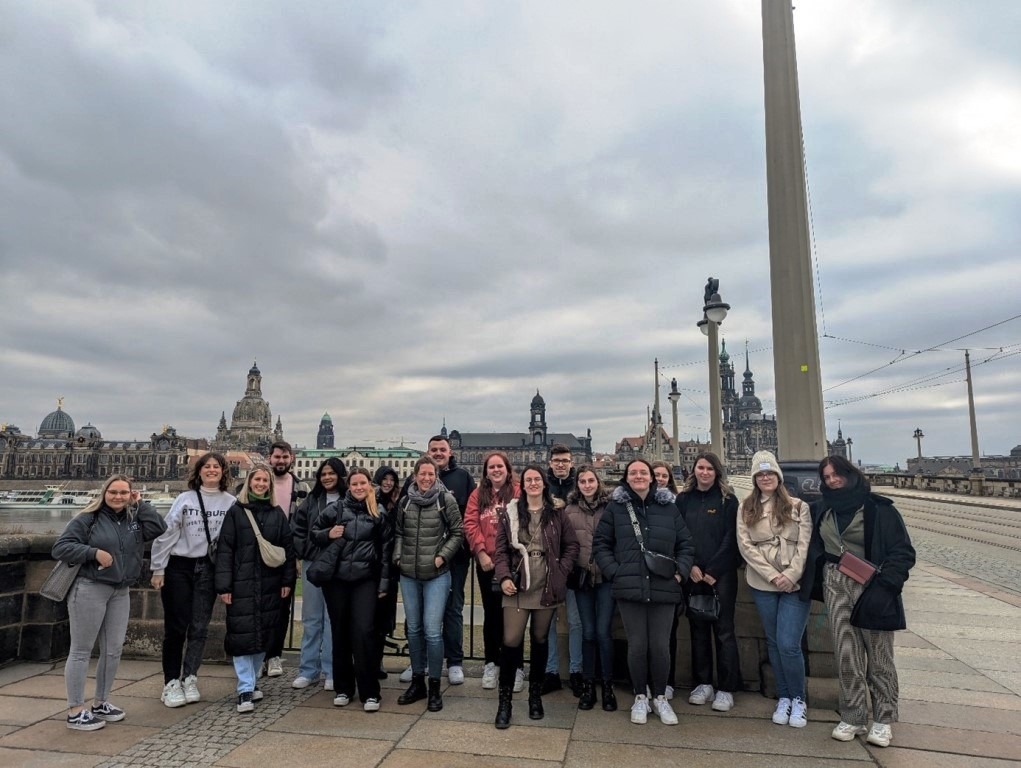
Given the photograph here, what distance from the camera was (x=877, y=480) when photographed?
41125mm

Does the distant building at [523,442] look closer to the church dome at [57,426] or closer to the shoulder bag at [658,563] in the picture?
the church dome at [57,426]

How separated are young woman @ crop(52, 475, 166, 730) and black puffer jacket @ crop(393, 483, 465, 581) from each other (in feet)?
6.60

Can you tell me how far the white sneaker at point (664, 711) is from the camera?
4.30 meters

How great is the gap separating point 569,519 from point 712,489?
1173 mm

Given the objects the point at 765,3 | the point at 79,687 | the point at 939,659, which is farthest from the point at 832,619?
the point at 765,3

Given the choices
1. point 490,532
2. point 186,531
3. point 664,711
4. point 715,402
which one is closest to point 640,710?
point 664,711

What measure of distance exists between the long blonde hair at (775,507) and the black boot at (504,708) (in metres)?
2.14

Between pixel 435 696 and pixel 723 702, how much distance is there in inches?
84.8

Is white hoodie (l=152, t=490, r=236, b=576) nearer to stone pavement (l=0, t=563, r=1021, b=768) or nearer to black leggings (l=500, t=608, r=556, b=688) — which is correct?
stone pavement (l=0, t=563, r=1021, b=768)

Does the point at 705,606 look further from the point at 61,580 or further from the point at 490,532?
the point at 61,580

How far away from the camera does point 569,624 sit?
197 inches

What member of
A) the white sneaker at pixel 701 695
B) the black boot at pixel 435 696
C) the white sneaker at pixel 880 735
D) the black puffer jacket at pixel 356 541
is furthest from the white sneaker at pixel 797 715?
the black puffer jacket at pixel 356 541

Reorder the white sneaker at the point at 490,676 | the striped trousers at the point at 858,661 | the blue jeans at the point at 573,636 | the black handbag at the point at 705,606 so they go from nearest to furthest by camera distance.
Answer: the striped trousers at the point at 858,661 < the black handbag at the point at 705,606 < the blue jeans at the point at 573,636 < the white sneaker at the point at 490,676

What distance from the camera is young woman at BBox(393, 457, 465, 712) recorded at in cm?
478
